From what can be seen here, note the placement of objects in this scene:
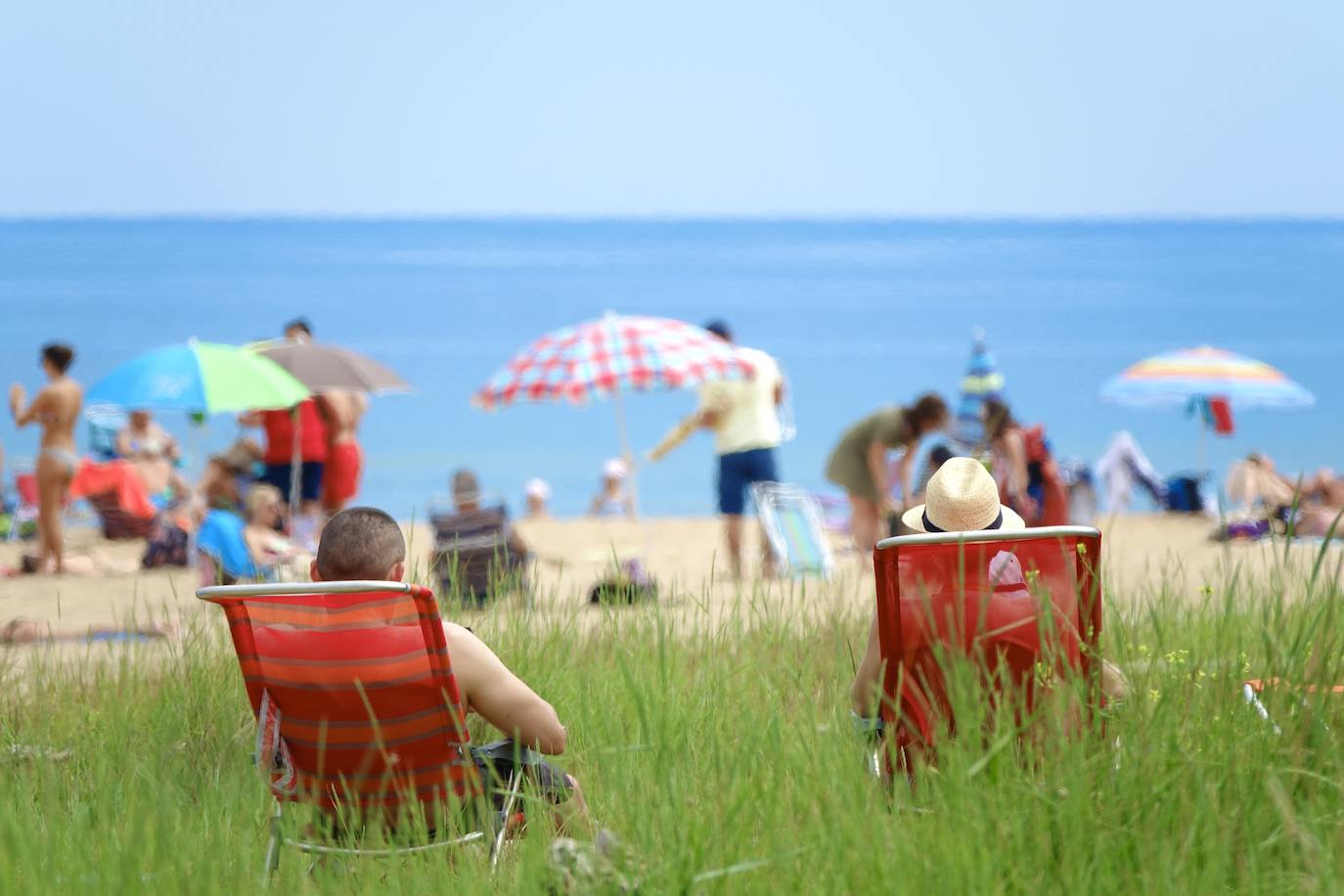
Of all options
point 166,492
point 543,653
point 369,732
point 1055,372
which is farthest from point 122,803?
point 1055,372

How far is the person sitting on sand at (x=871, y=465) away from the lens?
899 cm

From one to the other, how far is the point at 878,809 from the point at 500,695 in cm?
78

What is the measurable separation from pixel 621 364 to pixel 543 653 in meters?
5.16

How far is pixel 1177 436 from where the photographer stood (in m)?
35.1

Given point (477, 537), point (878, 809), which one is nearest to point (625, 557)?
point (477, 537)

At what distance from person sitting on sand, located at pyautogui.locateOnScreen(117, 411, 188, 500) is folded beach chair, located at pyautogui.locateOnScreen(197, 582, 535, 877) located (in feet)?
33.8

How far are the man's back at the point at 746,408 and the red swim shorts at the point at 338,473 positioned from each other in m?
2.63

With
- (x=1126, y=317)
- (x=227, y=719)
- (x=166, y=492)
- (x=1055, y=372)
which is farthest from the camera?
(x=1126, y=317)

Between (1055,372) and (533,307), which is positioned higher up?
(533,307)

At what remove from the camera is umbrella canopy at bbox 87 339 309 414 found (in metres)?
8.84

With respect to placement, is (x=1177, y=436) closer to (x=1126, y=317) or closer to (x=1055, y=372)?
(x=1055, y=372)

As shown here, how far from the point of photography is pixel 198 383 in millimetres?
8938

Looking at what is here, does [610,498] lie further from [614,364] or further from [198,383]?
[198,383]

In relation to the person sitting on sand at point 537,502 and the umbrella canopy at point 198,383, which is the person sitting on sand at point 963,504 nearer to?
the umbrella canopy at point 198,383
